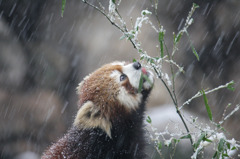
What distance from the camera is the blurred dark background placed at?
192 inches

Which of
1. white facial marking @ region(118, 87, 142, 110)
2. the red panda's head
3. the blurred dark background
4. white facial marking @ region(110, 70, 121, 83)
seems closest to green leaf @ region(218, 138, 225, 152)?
the red panda's head

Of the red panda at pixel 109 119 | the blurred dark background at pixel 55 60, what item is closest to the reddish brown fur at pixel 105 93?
the red panda at pixel 109 119

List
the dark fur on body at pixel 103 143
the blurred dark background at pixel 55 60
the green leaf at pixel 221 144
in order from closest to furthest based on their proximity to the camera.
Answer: the green leaf at pixel 221 144
the dark fur on body at pixel 103 143
the blurred dark background at pixel 55 60

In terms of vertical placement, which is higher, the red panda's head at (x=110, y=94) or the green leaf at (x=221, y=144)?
the red panda's head at (x=110, y=94)

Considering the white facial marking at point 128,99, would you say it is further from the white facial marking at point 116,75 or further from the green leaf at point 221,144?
the green leaf at point 221,144

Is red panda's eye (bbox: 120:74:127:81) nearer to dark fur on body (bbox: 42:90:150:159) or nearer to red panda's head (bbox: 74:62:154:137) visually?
red panda's head (bbox: 74:62:154:137)

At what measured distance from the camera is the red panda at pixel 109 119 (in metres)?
2.02

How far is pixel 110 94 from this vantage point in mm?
2135

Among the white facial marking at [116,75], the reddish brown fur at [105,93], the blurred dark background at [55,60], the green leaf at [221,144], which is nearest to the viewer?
the green leaf at [221,144]

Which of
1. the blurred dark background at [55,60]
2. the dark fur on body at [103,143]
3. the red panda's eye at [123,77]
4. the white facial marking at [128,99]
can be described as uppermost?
the blurred dark background at [55,60]

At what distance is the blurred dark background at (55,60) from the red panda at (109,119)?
105 inches

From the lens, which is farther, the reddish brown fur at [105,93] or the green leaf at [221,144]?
the reddish brown fur at [105,93]

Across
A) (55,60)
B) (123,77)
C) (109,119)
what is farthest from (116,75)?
(55,60)

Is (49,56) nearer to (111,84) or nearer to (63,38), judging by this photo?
(63,38)
